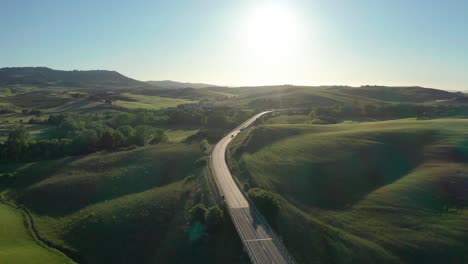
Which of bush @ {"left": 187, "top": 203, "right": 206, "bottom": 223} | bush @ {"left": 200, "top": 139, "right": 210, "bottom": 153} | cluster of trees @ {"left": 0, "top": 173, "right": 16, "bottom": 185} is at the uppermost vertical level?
bush @ {"left": 200, "top": 139, "right": 210, "bottom": 153}

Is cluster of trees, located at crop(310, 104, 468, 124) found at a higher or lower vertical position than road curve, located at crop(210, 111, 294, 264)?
higher

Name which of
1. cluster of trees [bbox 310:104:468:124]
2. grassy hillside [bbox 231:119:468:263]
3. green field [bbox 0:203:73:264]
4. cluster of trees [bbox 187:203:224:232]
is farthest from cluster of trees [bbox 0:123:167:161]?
cluster of trees [bbox 310:104:468:124]

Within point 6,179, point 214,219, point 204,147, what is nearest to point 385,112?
point 204,147

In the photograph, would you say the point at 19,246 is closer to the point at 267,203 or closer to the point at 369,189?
the point at 267,203

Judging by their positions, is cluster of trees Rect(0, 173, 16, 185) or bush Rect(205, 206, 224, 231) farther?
cluster of trees Rect(0, 173, 16, 185)

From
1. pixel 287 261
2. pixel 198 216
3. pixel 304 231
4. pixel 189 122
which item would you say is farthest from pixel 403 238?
pixel 189 122

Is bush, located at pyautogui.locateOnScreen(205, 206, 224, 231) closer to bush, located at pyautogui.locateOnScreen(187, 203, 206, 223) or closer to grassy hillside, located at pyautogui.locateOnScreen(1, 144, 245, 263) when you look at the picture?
grassy hillside, located at pyautogui.locateOnScreen(1, 144, 245, 263)
